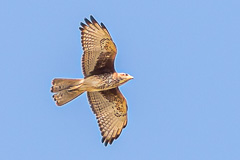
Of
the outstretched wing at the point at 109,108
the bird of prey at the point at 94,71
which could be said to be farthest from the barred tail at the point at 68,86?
the outstretched wing at the point at 109,108

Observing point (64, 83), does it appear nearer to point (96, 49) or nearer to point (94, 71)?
point (94, 71)

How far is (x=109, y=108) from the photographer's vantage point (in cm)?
2208

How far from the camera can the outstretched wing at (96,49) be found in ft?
68.3

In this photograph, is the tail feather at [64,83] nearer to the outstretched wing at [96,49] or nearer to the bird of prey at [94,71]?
the bird of prey at [94,71]

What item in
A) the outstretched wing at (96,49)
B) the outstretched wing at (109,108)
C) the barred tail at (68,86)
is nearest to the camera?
the outstretched wing at (96,49)

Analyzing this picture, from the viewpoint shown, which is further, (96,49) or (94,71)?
(94,71)

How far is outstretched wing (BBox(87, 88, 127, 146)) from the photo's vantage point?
21859 millimetres

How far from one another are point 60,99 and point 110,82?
1558 millimetres

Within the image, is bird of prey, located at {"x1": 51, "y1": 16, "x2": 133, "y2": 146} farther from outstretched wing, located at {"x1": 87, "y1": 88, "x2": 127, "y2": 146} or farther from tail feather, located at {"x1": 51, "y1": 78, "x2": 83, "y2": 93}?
outstretched wing, located at {"x1": 87, "y1": 88, "x2": 127, "y2": 146}

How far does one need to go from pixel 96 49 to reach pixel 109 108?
2.07 m

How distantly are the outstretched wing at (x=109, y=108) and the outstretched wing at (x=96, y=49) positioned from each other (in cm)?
107

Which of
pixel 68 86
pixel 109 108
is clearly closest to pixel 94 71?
pixel 68 86

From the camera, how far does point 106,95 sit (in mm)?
22062

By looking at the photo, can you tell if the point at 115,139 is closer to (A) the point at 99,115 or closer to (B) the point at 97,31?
(A) the point at 99,115
